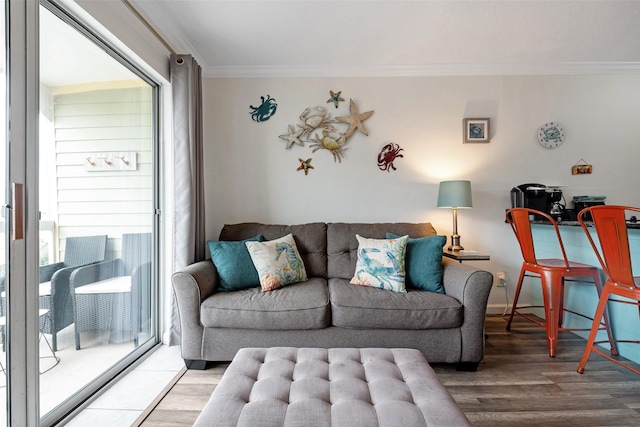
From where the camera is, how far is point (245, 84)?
298 cm

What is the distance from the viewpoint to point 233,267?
219cm

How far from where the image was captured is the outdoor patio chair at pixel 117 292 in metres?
1.73

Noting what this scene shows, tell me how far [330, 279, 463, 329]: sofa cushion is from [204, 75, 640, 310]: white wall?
115 cm

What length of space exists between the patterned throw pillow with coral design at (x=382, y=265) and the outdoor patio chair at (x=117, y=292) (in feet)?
5.17

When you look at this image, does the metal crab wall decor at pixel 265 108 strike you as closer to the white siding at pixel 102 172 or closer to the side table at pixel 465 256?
the white siding at pixel 102 172

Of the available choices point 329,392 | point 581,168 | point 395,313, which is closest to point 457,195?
point 395,313

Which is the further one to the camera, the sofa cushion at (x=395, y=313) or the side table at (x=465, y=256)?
the side table at (x=465, y=256)

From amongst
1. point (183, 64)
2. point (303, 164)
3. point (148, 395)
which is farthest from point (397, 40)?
point (148, 395)

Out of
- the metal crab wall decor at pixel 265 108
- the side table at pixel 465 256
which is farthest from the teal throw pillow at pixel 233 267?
the side table at pixel 465 256

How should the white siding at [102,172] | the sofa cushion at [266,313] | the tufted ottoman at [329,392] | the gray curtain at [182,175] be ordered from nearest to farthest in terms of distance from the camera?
the tufted ottoman at [329,392], the white siding at [102,172], the sofa cushion at [266,313], the gray curtain at [182,175]

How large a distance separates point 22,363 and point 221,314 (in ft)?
2.95

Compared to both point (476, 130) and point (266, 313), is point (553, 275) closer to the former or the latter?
point (476, 130)

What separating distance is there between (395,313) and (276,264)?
0.88 metres

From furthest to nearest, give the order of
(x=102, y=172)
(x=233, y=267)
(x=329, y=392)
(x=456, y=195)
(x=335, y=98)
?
(x=335, y=98), (x=456, y=195), (x=233, y=267), (x=102, y=172), (x=329, y=392)
